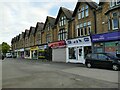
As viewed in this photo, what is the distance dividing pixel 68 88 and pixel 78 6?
22.5 m

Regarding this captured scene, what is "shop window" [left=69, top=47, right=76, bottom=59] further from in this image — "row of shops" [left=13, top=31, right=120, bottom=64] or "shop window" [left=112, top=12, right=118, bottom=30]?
"shop window" [left=112, top=12, right=118, bottom=30]

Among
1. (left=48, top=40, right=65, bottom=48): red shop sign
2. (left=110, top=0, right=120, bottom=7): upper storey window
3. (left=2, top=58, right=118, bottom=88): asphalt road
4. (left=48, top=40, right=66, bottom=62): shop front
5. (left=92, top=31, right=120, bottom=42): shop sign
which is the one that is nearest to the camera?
(left=2, top=58, right=118, bottom=88): asphalt road

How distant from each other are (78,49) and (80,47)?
64 centimetres

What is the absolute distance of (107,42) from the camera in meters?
22.2

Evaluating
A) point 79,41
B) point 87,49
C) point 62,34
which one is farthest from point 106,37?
point 62,34

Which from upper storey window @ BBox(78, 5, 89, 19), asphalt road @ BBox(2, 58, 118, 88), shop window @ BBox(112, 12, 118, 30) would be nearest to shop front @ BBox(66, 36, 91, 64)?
upper storey window @ BBox(78, 5, 89, 19)

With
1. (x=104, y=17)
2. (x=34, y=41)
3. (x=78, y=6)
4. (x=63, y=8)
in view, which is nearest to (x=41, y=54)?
(x=34, y=41)

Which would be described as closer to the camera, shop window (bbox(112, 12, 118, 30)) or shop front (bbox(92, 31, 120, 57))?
shop front (bbox(92, 31, 120, 57))

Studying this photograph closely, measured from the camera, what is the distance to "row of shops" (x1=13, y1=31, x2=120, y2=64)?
2125 centimetres

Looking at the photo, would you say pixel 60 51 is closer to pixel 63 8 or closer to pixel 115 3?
pixel 63 8

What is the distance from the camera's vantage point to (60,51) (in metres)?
32.2

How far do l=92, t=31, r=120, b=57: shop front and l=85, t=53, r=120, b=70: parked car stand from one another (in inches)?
168

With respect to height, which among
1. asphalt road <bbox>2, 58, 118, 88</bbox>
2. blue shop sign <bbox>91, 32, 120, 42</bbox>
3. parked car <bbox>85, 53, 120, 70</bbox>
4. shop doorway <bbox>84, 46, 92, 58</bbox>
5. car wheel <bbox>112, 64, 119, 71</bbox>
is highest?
blue shop sign <bbox>91, 32, 120, 42</bbox>

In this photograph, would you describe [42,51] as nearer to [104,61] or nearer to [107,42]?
[107,42]
